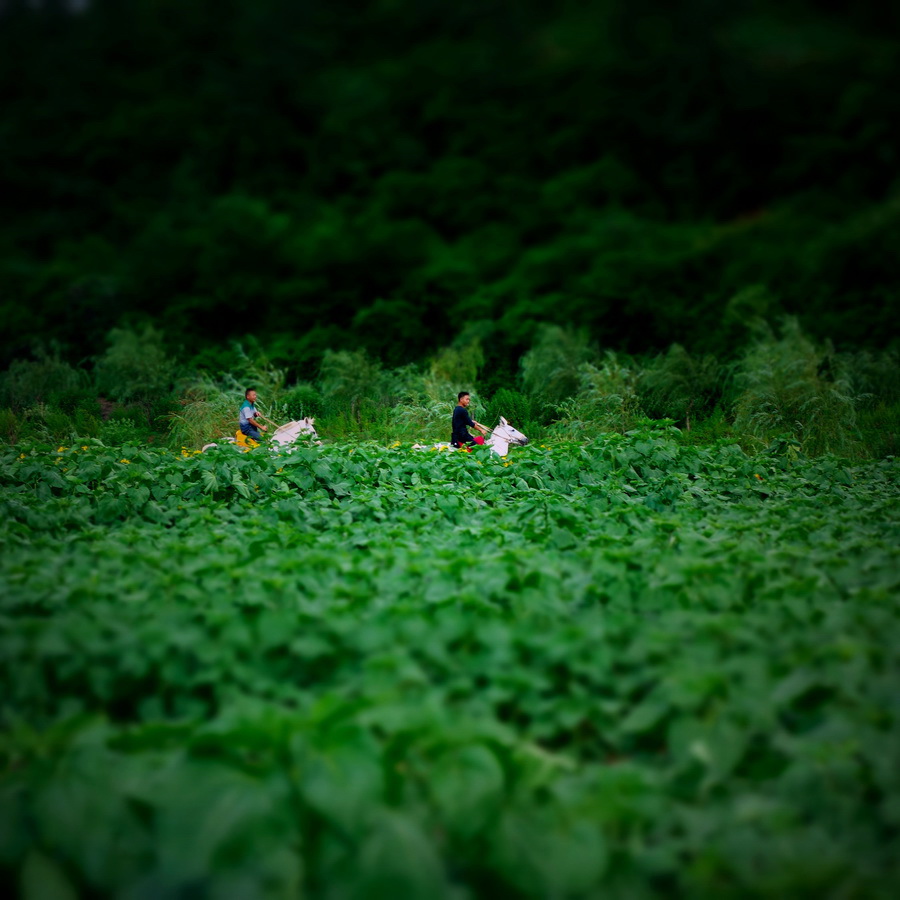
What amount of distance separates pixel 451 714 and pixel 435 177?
20.4 meters

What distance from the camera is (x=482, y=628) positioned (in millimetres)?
2197

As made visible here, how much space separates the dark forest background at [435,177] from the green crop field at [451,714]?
471 inches

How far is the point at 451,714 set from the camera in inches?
70.1


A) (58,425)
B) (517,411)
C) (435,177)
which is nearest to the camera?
(58,425)

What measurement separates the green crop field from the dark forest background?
11970 millimetres

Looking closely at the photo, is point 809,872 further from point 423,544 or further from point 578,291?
point 578,291

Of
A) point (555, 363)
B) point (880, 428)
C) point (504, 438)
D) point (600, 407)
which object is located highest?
point (555, 363)

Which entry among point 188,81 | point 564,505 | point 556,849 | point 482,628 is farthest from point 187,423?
point 188,81

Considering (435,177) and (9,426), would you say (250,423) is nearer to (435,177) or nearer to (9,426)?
(9,426)

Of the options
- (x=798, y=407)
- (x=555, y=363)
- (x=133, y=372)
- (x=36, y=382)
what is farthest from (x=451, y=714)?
(x=36, y=382)

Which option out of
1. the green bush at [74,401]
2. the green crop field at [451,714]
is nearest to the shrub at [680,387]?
the green crop field at [451,714]

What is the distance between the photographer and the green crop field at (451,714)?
145 centimetres

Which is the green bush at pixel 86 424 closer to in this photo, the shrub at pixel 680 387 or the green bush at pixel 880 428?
the shrub at pixel 680 387

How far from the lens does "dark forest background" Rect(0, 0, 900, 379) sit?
54.3 ft
